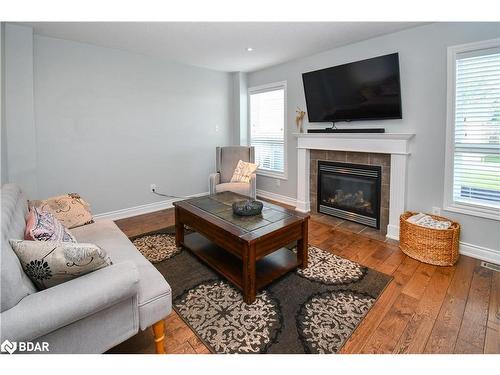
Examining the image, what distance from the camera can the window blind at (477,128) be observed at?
2.39m

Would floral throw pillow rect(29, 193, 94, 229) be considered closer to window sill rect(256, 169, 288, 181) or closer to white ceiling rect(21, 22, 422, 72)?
white ceiling rect(21, 22, 422, 72)

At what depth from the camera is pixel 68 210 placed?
2326mm

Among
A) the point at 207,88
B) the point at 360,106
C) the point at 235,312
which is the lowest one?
the point at 235,312

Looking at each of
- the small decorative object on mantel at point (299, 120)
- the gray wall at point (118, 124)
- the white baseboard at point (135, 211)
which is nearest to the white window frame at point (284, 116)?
the small decorative object on mantel at point (299, 120)

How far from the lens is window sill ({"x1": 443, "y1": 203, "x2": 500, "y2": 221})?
8.10 feet

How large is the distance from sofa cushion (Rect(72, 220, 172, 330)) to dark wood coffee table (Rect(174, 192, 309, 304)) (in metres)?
0.62

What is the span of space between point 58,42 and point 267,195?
368 cm

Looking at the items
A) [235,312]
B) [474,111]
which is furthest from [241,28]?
[235,312]

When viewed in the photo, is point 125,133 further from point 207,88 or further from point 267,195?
point 267,195

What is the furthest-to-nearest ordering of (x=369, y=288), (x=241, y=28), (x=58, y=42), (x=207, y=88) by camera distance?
1. (x=207, y=88)
2. (x=58, y=42)
3. (x=241, y=28)
4. (x=369, y=288)

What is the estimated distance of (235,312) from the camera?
1.86 meters

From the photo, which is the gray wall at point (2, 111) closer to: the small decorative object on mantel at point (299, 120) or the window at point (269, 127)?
the window at point (269, 127)

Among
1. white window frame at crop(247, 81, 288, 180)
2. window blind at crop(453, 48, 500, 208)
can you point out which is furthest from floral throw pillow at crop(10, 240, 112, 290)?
white window frame at crop(247, 81, 288, 180)

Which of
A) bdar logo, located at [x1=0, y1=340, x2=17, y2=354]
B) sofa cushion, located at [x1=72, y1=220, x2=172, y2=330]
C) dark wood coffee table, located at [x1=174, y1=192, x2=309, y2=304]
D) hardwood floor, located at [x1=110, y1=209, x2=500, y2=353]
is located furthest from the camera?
dark wood coffee table, located at [x1=174, y1=192, x2=309, y2=304]
